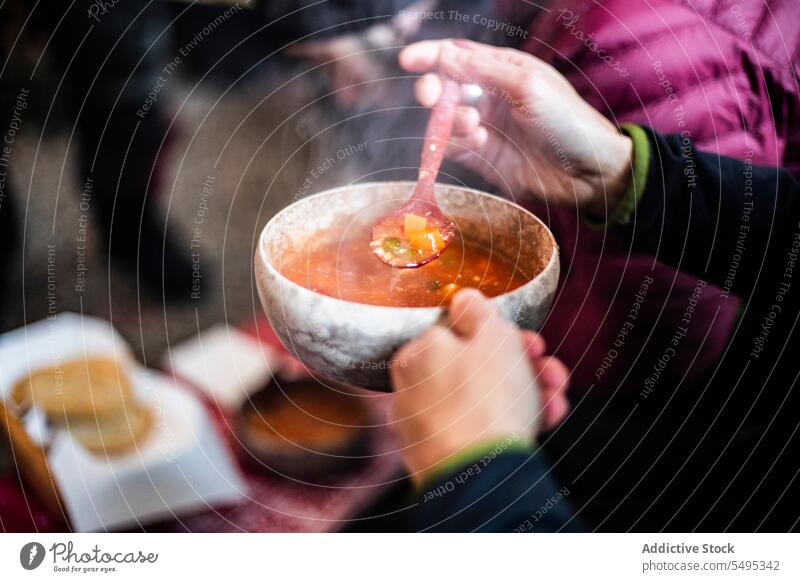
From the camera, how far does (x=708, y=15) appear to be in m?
0.37

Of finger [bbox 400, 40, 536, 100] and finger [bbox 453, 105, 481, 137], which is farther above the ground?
finger [bbox 400, 40, 536, 100]

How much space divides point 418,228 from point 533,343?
0.09m

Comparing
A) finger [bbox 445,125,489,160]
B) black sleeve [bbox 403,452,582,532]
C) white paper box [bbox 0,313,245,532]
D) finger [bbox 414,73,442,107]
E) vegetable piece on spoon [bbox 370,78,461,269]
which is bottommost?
black sleeve [bbox 403,452,582,532]

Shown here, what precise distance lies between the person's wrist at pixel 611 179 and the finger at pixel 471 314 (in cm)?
11

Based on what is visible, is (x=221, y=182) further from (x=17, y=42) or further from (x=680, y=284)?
(x=680, y=284)

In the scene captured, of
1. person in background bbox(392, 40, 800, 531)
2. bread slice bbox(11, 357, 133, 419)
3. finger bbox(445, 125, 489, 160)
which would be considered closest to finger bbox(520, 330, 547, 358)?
person in background bbox(392, 40, 800, 531)

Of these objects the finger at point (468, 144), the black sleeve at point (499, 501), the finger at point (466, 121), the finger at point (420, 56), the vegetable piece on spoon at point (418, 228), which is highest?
the finger at point (420, 56)

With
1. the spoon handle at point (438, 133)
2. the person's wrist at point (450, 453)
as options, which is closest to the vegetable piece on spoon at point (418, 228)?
the spoon handle at point (438, 133)

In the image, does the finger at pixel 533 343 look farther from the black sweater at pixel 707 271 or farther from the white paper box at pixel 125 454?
the white paper box at pixel 125 454

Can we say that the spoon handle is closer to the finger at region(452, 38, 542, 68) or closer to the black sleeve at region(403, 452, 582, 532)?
the finger at region(452, 38, 542, 68)

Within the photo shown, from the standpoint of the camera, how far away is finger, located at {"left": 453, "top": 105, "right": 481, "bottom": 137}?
0.39 m

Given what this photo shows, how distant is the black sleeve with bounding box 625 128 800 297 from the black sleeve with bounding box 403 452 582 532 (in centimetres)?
15

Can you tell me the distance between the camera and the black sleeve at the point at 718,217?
1.24 feet

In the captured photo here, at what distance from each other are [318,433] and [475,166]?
19cm
